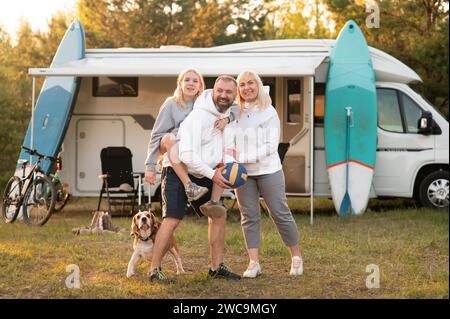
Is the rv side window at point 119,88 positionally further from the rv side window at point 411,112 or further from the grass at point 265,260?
the rv side window at point 411,112

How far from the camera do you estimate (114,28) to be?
23594 mm

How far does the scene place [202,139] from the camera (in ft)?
18.6

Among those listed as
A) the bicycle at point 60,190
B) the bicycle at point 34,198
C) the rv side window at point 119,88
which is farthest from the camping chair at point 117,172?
the rv side window at point 119,88

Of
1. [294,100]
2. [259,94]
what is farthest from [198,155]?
[294,100]

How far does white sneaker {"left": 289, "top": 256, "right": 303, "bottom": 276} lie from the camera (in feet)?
20.6

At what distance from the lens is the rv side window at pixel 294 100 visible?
446 inches

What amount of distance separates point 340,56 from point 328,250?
408cm

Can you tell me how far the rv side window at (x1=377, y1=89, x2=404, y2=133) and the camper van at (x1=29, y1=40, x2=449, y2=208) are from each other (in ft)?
0.05

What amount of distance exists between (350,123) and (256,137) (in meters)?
5.23

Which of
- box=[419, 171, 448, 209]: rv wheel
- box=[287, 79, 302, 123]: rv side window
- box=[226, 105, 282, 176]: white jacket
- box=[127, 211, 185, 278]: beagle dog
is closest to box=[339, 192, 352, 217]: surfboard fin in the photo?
box=[419, 171, 448, 209]: rv wheel

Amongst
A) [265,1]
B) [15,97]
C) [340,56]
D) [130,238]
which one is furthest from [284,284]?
[265,1]

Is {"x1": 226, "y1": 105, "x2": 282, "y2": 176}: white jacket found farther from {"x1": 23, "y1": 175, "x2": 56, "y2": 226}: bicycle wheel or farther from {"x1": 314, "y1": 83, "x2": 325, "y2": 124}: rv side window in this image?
{"x1": 314, "y1": 83, "x2": 325, "y2": 124}: rv side window

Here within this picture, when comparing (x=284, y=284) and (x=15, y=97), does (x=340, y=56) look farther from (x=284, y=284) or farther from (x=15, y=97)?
(x=15, y=97)

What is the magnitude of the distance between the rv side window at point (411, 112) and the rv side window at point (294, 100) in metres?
1.49
